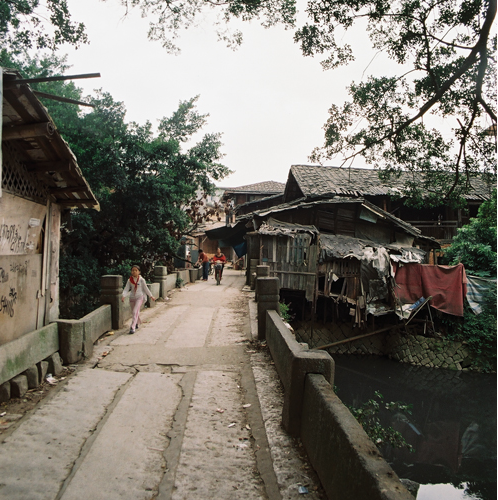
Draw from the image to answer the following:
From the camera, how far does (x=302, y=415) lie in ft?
12.7

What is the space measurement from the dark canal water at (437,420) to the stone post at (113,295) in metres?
5.58

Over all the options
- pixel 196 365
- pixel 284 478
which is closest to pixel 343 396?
pixel 196 365

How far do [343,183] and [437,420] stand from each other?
38.0ft

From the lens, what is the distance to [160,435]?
4.09 m

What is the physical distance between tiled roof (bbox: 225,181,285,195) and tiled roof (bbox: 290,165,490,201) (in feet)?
34.5

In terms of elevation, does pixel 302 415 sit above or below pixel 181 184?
below

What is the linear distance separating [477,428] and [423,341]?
413 centimetres

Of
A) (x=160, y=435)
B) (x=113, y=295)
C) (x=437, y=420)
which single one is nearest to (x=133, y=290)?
(x=113, y=295)

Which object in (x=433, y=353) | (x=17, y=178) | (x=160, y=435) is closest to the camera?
(x=160, y=435)

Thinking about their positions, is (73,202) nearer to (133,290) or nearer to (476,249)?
(133,290)

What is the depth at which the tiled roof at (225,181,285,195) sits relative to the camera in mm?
32188

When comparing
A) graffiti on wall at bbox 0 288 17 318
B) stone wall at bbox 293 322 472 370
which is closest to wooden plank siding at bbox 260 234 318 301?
stone wall at bbox 293 322 472 370

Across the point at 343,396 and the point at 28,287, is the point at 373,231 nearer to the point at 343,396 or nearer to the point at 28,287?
the point at 343,396

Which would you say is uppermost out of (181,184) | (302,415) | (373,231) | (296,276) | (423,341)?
(181,184)
